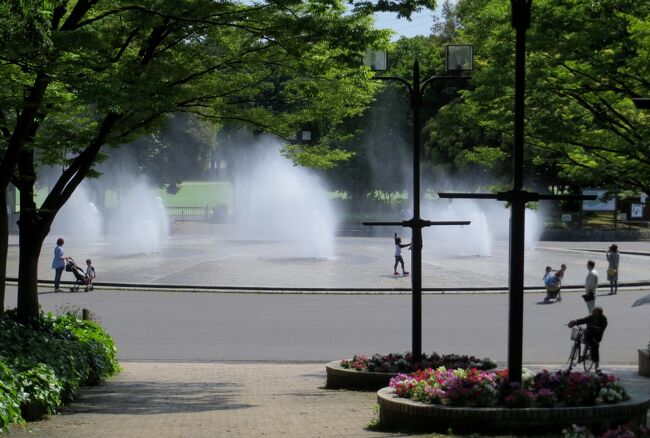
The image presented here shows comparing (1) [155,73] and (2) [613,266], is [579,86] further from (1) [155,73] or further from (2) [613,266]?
(2) [613,266]

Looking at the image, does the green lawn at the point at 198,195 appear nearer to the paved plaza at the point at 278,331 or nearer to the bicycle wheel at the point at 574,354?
the paved plaza at the point at 278,331

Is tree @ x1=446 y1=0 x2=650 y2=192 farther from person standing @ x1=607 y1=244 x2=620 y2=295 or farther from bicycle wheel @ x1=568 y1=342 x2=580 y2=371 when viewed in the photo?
person standing @ x1=607 y1=244 x2=620 y2=295

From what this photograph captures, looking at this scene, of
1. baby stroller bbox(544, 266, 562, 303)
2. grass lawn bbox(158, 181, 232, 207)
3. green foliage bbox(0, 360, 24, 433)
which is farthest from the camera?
grass lawn bbox(158, 181, 232, 207)

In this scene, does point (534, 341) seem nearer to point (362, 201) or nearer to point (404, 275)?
point (404, 275)

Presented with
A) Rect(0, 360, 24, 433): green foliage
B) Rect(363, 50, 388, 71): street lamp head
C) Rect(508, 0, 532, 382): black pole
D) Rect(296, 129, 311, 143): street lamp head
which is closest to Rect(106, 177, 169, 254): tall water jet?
Rect(296, 129, 311, 143): street lamp head

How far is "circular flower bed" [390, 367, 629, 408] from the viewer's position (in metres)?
10.2

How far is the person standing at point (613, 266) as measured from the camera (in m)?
Result: 32.8

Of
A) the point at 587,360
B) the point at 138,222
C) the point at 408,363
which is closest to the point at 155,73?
the point at 408,363

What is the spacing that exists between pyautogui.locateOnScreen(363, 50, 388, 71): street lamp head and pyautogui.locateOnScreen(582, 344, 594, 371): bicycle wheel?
6.00 meters

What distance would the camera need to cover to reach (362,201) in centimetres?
9062

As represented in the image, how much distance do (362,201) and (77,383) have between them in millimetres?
76786

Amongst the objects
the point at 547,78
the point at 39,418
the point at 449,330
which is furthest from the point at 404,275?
the point at 39,418

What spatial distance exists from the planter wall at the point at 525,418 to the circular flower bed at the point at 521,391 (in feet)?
0.62

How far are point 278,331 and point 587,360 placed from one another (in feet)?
23.7
